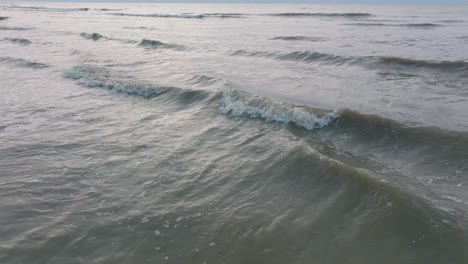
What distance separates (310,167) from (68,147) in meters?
5.65

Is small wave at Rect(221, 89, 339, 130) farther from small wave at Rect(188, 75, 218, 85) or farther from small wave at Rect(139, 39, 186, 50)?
small wave at Rect(139, 39, 186, 50)

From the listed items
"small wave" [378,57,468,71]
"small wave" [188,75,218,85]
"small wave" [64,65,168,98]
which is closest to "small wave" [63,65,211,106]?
"small wave" [64,65,168,98]

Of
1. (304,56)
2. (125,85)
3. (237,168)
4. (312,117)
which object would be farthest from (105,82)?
(304,56)

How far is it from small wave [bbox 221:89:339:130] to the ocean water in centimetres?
6

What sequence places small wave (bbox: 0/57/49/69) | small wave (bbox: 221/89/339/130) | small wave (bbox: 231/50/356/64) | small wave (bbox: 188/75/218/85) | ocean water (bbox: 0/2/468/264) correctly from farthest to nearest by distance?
small wave (bbox: 0/57/49/69) → small wave (bbox: 231/50/356/64) → small wave (bbox: 188/75/218/85) → small wave (bbox: 221/89/339/130) → ocean water (bbox: 0/2/468/264)

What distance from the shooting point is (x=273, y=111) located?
35.7 ft

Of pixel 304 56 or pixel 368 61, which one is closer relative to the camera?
pixel 368 61

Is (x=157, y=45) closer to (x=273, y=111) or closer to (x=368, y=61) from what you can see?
(x=368, y=61)

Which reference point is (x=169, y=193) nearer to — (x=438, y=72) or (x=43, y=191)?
(x=43, y=191)

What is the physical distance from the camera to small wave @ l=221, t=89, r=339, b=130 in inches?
398

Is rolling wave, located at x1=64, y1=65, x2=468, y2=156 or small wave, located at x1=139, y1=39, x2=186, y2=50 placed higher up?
rolling wave, located at x1=64, y1=65, x2=468, y2=156

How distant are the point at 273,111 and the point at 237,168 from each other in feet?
12.3

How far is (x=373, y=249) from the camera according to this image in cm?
491

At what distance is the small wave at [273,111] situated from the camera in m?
10.1
